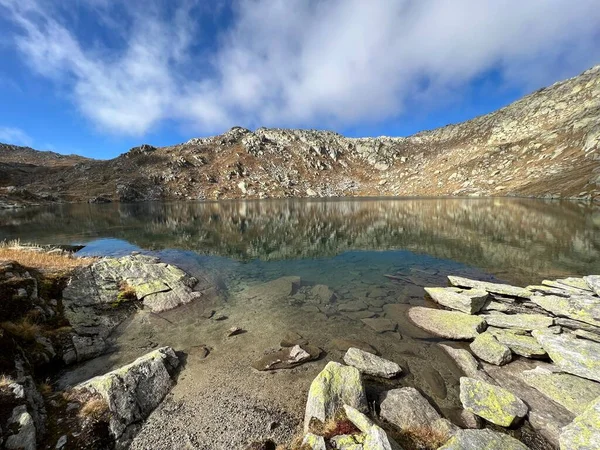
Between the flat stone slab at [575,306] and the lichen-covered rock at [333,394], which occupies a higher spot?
the flat stone slab at [575,306]

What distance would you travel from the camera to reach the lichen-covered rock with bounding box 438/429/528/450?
6445 mm

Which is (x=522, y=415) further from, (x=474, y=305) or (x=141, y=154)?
(x=141, y=154)

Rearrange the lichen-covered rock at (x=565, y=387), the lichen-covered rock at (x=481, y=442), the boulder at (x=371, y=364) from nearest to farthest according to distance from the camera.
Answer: the lichen-covered rock at (x=481, y=442) → the lichen-covered rock at (x=565, y=387) → the boulder at (x=371, y=364)

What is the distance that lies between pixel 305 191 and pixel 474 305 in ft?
488

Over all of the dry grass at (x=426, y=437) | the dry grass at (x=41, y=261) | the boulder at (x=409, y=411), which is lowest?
the dry grass at (x=426, y=437)

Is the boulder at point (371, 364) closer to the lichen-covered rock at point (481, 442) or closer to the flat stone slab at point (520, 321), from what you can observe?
the lichen-covered rock at point (481, 442)

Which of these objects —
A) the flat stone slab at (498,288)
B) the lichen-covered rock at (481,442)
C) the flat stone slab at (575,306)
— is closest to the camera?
the lichen-covered rock at (481,442)

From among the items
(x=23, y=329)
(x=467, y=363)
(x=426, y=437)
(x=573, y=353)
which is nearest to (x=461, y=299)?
(x=467, y=363)

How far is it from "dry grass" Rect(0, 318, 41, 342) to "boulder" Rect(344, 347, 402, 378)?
12.9m

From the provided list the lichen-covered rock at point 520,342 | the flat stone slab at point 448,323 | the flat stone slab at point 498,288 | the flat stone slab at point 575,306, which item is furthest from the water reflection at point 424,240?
the lichen-covered rock at point 520,342

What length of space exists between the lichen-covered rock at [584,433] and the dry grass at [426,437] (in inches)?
106

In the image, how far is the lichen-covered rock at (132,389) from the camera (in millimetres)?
7953

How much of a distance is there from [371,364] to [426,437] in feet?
10.6

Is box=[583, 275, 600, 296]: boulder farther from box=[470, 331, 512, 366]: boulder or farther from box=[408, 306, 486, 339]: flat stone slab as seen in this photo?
box=[470, 331, 512, 366]: boulder
